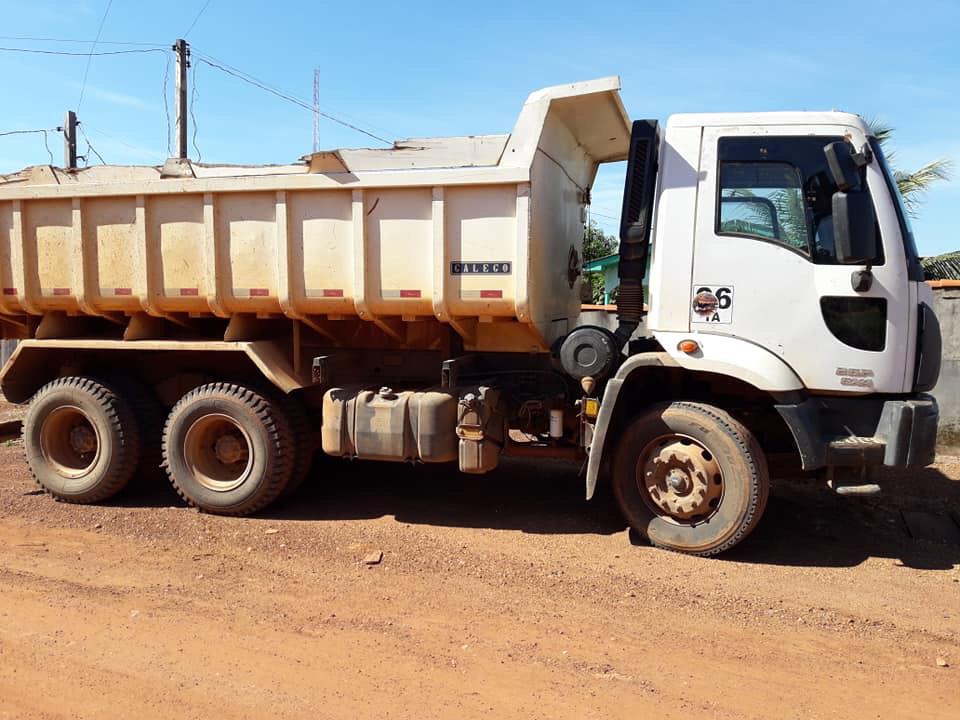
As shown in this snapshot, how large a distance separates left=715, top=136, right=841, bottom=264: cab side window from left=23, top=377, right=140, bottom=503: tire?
16.3ft

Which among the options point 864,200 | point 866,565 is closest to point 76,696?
point 866,565

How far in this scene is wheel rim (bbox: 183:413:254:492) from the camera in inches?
229

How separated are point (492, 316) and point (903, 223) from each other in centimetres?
277

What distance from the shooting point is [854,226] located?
4.34 m

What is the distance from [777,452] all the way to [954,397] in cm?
464

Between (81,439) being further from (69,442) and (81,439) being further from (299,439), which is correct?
(299,439)

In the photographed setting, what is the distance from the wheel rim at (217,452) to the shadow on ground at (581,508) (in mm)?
465

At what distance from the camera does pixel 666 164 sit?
4906 mm

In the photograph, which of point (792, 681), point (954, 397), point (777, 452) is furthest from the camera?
point (954, 397)

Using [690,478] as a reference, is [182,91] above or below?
above

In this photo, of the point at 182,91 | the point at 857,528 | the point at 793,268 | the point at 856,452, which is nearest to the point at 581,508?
the point at 857,528

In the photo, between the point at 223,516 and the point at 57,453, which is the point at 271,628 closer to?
the point at 223,516

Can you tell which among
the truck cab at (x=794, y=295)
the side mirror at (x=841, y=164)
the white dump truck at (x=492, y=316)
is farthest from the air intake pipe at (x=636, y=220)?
the side mirror at (x=841, y=164)

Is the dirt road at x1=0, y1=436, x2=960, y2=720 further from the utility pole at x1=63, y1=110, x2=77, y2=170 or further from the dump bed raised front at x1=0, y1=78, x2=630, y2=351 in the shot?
the utility pole at x1=63, y1=110, x2=77, y2=170
